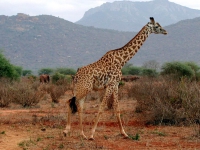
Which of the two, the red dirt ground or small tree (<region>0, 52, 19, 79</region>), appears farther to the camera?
small tree (<region>0, 52, 19, 79</region>)

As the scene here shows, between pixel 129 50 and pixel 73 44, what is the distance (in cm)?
8025

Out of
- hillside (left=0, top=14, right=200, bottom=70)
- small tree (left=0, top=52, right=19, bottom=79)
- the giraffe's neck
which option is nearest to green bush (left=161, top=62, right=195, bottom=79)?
small tree (left=0, top=52, right=19, bottom=79)

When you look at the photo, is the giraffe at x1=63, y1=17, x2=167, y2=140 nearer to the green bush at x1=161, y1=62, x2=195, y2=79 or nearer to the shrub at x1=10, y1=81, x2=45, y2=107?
the shrub at x1=10, y1=81, x2=45, y2=107

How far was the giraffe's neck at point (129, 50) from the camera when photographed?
10312mm

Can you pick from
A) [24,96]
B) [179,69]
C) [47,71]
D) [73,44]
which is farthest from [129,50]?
[73,44]

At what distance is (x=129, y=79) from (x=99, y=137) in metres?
28.6

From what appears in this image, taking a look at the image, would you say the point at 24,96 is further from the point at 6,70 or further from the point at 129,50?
the point at 6,70

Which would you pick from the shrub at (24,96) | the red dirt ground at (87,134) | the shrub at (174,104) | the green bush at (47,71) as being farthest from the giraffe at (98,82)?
the green bush at (47,71)

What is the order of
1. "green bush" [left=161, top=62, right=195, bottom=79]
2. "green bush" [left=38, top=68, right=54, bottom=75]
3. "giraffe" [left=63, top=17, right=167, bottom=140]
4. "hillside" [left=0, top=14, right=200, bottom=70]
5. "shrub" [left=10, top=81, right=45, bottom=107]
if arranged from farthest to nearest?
"hillside" [left=0, top=14, right=200, bottom=70], "green bush" [left=38, top=68, right=54, bottom=75], "green bush" [left=161, top=62, right=195, bottom=79], "shrub" [left=10, top=81, right=45, bottom=107], "giraffe" [left=63, top=17, right=167, bottom=140]

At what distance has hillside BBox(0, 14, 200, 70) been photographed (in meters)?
82.2

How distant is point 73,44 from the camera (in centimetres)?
9025

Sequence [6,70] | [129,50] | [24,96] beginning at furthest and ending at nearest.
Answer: [6,70] → [24,96] → [129,50]

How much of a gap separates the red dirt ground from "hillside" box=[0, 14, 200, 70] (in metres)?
65.6

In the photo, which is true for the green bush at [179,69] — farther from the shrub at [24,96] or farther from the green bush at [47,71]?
the green bush at [47,71]
